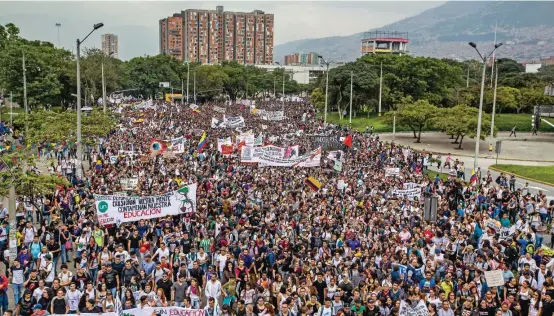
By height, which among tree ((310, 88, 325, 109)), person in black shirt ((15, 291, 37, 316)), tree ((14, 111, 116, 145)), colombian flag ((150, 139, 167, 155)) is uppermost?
tree ((310, 88, 325, 109))

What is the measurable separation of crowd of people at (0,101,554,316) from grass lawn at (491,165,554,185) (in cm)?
1213

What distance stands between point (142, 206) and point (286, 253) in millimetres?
4634

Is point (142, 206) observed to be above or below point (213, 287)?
above

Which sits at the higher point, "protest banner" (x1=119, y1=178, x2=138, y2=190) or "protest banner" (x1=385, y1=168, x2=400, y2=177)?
"protest banner" (x1=385, y1=168, x2=400, y2=177)

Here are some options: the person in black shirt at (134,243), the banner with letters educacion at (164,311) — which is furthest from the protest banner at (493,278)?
the person in black shirt at (134,243)

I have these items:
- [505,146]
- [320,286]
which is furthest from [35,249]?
[505,146]

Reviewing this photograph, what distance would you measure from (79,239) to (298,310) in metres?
6.36

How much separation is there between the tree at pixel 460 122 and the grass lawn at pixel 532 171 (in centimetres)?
1004

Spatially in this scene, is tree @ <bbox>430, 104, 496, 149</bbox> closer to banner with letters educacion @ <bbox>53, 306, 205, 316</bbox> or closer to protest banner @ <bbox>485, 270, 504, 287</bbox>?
protest banner @ <bbox>485, 270, 504, 287</bbox>

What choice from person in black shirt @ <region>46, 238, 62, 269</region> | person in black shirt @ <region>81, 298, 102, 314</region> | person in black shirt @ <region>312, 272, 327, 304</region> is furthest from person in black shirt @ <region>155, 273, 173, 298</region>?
person in black shirt @ <region>46, 238, 62, 269</region>

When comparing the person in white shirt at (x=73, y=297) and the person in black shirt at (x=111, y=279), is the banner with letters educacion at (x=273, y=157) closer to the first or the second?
the person in black shirt at (x=111, y=279)

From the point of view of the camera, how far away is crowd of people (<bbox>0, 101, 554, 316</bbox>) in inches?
418

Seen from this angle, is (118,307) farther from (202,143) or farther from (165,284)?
(202,143)

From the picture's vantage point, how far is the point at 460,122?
47.6m
